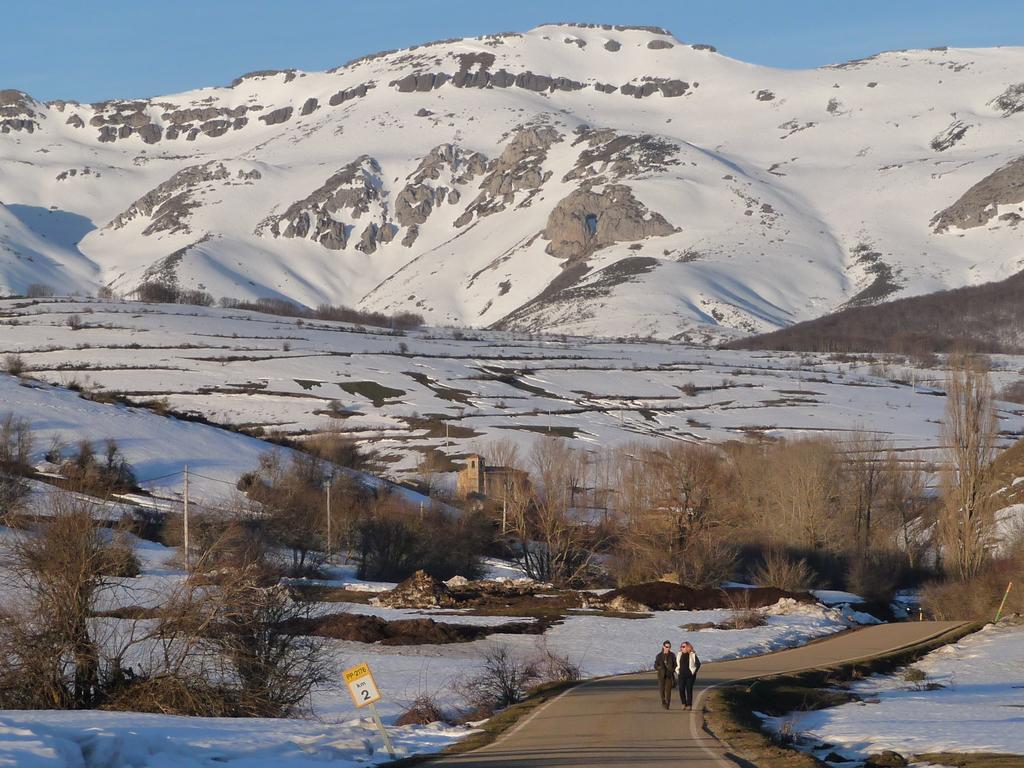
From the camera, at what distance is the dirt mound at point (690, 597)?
5556cm

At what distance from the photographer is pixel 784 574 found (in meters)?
67.2

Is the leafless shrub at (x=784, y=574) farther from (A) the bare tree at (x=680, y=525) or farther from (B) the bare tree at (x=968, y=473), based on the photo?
(B) the bare tree at (x=968, y=473)

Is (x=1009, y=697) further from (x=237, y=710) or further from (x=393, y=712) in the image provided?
(x=237, y=710)

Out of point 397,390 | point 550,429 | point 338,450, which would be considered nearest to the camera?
point 338,450

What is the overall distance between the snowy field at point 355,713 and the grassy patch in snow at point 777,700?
14.6ft

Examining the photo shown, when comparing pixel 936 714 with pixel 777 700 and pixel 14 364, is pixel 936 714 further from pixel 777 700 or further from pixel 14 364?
pixel 14 364

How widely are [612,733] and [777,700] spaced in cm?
792

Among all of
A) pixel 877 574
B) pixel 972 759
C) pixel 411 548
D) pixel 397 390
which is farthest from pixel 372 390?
pixel 972 759

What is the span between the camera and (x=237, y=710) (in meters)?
24.9

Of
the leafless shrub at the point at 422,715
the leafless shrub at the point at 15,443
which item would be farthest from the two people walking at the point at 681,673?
the leafless shrub at the point at 15,443

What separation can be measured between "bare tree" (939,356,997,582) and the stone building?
102ft

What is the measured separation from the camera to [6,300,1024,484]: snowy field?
112938mm

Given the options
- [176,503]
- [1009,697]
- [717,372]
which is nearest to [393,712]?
[1009,697]

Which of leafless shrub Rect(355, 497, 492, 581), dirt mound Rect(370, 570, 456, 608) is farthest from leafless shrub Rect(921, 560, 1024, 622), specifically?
leafless shrub Rect(355, 497, 492, 581)
